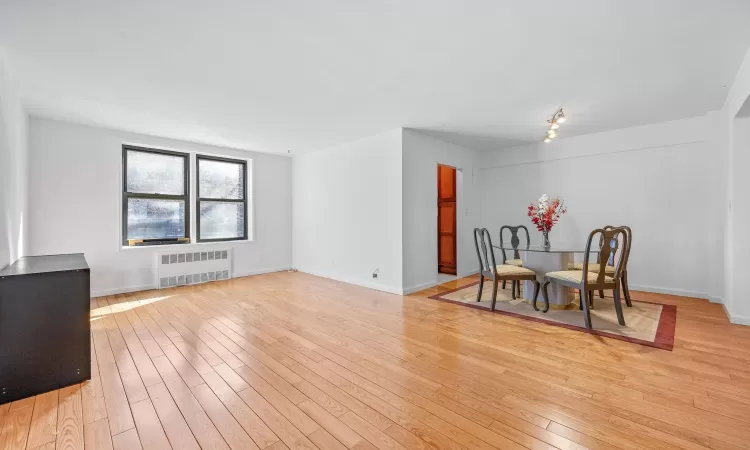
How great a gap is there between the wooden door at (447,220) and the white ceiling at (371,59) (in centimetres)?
205

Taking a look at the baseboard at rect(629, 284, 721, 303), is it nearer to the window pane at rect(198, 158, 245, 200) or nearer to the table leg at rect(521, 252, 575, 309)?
the table leg at rect(521, 252, 575, 309)

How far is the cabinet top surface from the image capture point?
6.99 feet

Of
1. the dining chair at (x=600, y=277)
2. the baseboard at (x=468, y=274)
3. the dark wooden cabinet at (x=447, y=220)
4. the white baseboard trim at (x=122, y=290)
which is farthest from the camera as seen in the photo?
the dark wooden cabinet at (x=447, y=220)

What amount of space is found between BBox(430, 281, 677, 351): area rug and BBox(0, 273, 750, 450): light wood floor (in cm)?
14

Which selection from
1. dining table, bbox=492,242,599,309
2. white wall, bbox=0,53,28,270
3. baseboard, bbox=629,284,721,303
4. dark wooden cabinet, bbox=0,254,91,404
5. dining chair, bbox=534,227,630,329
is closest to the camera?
dark wooden cabinet, bbox=0,254,91,404

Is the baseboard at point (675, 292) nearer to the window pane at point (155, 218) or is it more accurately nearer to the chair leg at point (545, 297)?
the chair leg at point (545, 297)

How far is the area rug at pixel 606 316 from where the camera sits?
2.94 m

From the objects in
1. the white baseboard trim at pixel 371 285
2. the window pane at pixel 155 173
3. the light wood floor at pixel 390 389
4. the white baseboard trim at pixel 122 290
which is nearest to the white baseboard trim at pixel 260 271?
the white baseboard trim at pixel 371 285

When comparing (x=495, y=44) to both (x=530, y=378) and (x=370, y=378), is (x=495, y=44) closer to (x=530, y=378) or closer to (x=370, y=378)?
(x=530, y=378)

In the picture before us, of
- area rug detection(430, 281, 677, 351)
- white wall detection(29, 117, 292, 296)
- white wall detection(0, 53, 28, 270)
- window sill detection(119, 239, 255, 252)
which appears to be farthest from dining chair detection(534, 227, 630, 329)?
white wall detection(29, 117, 292, 296)

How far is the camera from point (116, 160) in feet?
15.5

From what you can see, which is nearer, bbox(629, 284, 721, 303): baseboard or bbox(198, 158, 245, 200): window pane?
bbox(629, 284, 721, 303): baseboard

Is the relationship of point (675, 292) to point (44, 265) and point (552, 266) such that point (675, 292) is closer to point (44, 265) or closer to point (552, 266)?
point (552, 266)

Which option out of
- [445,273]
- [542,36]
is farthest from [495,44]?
[445,273]
